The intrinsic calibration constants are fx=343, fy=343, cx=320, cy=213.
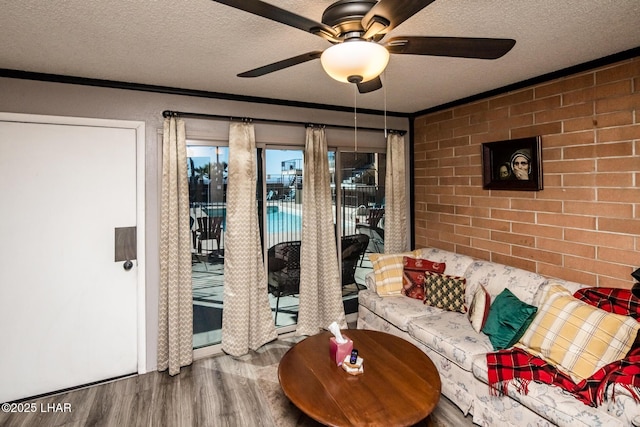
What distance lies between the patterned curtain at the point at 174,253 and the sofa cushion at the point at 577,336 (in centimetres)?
263

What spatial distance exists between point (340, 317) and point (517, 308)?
175 centimetres

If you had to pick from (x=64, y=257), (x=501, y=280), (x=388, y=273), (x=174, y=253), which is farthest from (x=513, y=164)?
(x=64, y=257)

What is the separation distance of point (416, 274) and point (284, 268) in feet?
4.46

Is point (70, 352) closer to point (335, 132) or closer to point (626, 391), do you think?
point (335, 132)

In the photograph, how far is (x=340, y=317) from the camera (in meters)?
3.64

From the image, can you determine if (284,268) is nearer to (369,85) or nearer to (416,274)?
(416,274)

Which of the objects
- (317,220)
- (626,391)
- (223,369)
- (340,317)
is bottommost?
(223,369)

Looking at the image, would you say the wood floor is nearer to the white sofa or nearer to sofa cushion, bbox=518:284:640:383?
the white sofa

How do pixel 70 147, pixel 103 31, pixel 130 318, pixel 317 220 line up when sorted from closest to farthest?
pixel 103 31, pixel 70 147, pixel 130 318, pixel 317 220

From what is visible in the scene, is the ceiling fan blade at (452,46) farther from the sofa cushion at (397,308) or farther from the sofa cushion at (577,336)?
the sofa cushion at (397,308)

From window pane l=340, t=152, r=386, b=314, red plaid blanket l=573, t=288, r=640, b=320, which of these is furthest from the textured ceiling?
red plaid blanket l=573, t=288, r=640, b=320

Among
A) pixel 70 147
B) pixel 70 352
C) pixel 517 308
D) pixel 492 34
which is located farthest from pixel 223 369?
pixel 492 34

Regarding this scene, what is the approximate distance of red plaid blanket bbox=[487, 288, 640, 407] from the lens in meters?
1.71

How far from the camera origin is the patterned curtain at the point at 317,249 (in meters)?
3.48
